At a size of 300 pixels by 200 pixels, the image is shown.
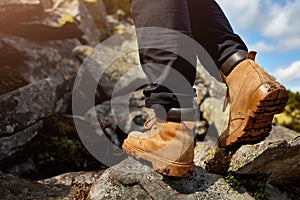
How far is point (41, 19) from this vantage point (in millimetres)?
5305

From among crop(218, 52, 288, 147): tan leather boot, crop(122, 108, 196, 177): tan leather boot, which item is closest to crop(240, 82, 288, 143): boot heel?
crop(218, 52, 288, 147): tan leather boot

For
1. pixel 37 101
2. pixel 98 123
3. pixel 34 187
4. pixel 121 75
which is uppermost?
pixel 121 75

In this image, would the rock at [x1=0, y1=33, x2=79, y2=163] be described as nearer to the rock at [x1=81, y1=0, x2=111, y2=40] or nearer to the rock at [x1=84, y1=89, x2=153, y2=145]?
the rock at [x1=84, y1=89, x2=153, y2=145]

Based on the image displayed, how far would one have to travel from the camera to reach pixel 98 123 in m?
5.07

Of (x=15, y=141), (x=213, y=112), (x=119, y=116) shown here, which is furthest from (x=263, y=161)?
(x=213, y=112)

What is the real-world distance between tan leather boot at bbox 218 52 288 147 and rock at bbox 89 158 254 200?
0.37 metres

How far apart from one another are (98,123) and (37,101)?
4.54 ft

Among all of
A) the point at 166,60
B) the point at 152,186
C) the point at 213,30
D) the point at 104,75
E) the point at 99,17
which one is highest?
the point at 99,17

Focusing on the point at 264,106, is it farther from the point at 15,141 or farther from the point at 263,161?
the point at 15,141

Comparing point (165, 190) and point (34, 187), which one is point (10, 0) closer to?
point (34, 187)

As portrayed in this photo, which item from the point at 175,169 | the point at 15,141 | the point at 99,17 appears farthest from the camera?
the point at 99,17

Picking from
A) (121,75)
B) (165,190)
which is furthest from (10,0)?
(165,190)

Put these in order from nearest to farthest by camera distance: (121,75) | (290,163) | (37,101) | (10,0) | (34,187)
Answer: (290,163) < (34,187) < (37,101) < (10,0) < (121,75)

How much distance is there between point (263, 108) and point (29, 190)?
2115 mm
